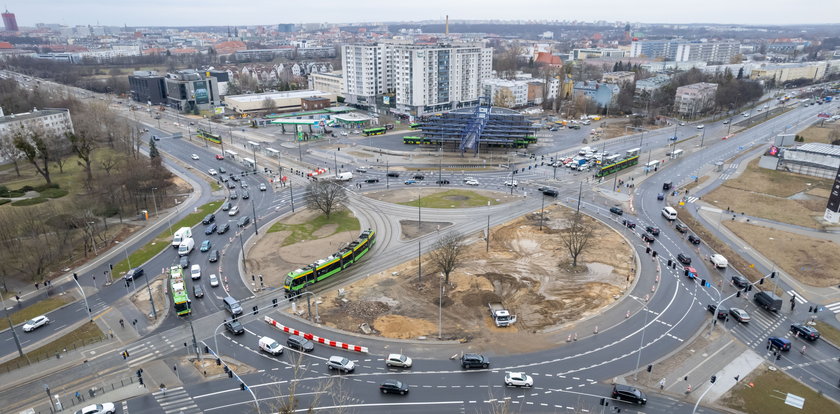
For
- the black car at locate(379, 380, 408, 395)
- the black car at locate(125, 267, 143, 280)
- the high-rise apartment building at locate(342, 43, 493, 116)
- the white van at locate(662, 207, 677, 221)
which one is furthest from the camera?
the high-rise apartment building at locate(342, 43, 493, 116)

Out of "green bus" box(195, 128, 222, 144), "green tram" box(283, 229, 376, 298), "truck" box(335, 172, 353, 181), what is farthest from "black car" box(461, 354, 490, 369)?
"green bus" box(195, 128, 222, 144)

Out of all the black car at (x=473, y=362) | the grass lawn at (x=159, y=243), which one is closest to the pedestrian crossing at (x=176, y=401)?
the black car at (x=473, y=362)

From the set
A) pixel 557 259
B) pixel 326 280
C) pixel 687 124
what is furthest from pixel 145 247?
pixel 687 124

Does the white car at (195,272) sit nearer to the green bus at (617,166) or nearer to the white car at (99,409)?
the white car at (99,409)

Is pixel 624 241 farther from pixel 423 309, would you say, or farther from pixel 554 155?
pixel 554 155

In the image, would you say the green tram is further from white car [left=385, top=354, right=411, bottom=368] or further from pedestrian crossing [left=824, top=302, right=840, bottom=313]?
pedestrian crossing [left=824, top=302, right=840, bottom=313]

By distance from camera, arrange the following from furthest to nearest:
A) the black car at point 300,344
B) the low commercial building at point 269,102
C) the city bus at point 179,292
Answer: the low commercial building at point 269,102
the city bus at point 179,292
the black car at point 300,344
